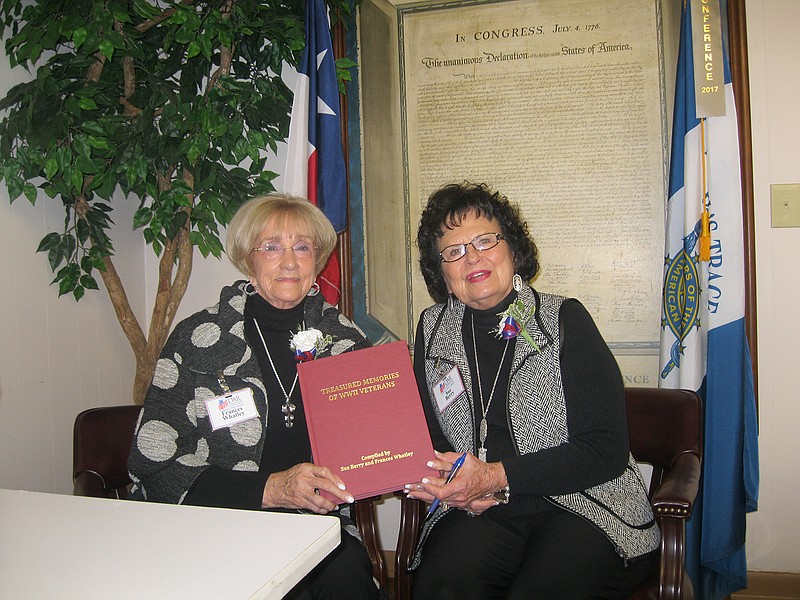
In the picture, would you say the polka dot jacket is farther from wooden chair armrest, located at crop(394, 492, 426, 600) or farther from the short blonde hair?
wooden chair armrest, located at crop(394, 492, 426, 600)

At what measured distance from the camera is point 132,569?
3.38ft

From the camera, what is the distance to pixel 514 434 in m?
1.93

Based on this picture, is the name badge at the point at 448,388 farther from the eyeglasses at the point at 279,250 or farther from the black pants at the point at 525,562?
the eyeglasses at the point at 279,250

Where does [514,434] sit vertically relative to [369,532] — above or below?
above

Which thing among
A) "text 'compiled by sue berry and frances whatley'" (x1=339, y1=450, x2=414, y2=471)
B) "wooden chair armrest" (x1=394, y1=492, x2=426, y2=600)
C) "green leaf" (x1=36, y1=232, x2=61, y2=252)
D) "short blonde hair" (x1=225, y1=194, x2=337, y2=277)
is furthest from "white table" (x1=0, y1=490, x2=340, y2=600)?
"green leaf" (x1=36, y1=232, x2=61, y2=252)

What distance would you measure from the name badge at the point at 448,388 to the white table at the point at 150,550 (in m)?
0.87

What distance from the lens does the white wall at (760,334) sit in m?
2.59

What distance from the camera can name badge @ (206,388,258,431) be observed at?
1.91 metres

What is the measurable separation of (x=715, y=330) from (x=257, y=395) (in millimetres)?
1857

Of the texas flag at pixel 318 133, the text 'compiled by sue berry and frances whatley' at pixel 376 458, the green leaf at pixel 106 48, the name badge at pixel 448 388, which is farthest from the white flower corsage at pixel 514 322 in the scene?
the green leaf at pixel 106 48

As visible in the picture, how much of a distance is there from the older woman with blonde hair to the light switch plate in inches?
76.9

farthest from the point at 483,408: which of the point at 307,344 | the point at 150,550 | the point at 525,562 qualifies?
the point at 150,550

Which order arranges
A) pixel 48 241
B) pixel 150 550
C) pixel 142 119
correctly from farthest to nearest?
pixel 48 241 < pixel 142 119 < pixel 150 550

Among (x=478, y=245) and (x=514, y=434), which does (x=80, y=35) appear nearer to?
(x=478, y=245)
